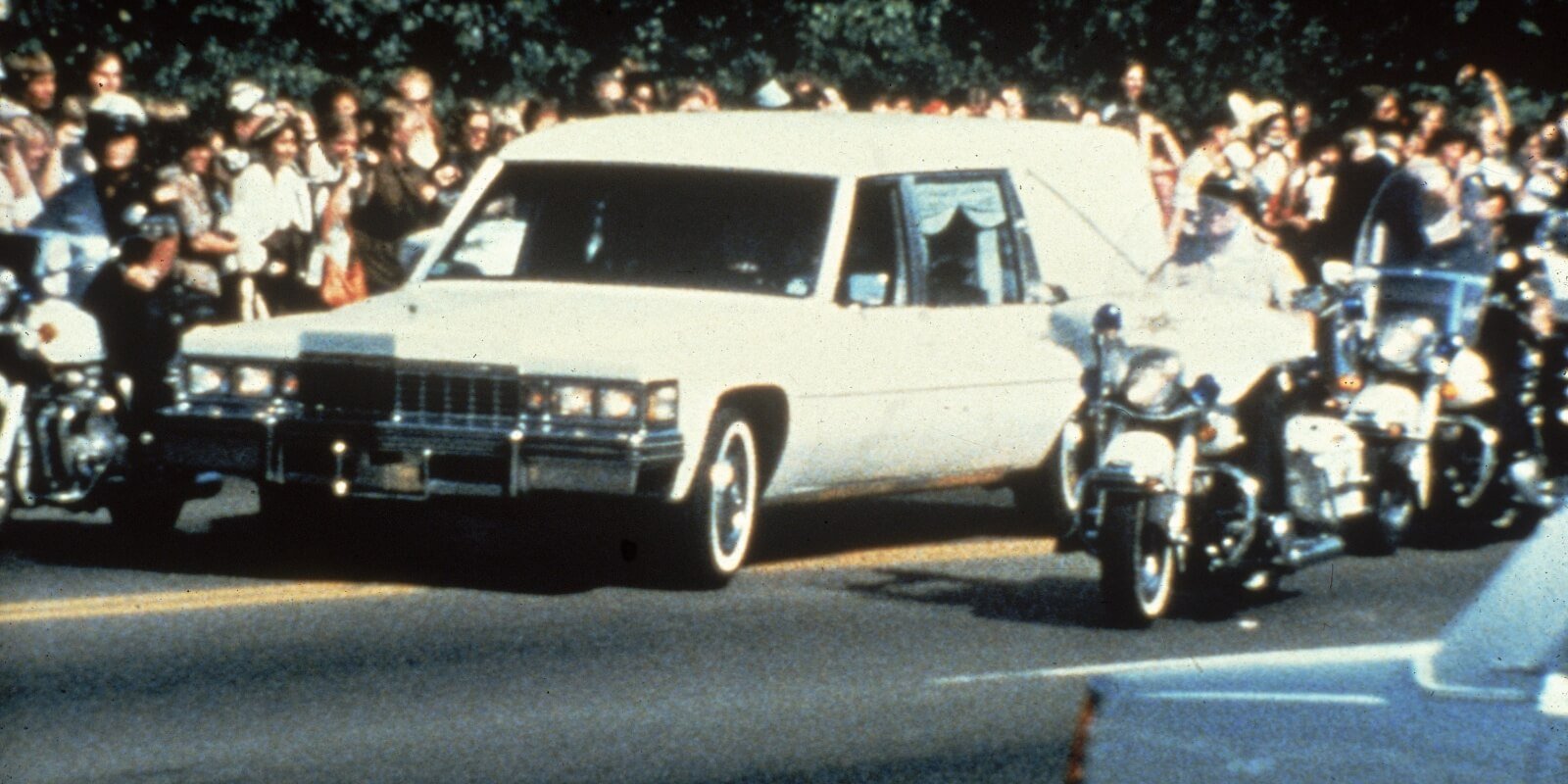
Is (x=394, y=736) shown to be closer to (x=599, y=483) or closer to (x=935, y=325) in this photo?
(x=599, y=483)

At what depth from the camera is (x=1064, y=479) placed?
45.1ft

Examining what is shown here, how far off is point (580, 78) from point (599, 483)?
24.9m

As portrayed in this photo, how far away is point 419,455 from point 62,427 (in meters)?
1.90

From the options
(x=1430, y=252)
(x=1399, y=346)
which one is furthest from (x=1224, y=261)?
(x=1430, y=252)

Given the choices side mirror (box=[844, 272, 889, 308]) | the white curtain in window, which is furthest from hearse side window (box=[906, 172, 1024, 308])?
side mirror (box=[844, 272, 889, 308])

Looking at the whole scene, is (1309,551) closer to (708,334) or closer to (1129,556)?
(1129,556)

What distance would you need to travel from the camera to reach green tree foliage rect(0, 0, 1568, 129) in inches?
1314

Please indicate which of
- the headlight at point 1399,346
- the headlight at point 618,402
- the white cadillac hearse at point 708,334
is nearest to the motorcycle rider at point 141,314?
the white cadillac hearse at point 708,334

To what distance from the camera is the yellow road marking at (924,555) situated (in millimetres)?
12586

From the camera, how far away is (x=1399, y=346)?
→ 44.4 feet

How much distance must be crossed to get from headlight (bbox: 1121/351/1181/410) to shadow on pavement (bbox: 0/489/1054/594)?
199 cm

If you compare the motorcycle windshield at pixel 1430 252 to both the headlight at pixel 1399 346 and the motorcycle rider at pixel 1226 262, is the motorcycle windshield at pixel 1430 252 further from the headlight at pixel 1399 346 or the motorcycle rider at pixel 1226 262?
the motorcycle rider at pixel 1226 262

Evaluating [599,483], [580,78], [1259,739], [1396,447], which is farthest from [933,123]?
[580,78]

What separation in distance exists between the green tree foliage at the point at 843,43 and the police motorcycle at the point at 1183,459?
18.3m
